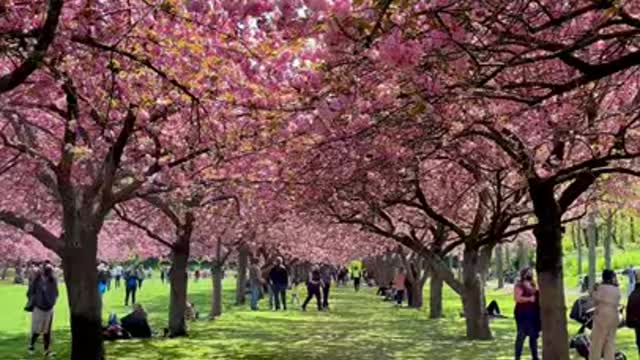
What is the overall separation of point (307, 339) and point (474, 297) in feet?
13.8

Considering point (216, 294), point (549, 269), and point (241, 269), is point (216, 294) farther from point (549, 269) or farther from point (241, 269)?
point (549, 269)

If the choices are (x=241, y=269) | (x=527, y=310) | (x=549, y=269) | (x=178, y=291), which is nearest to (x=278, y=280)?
(x=241, y=269)

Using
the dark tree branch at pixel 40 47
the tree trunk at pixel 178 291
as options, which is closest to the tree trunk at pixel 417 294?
the tree trunk at pixel 178 291

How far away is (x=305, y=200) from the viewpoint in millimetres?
20156

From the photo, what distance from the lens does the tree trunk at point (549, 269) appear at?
13.9 meters

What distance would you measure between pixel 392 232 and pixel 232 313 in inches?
498

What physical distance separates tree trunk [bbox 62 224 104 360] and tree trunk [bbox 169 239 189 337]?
8.58 meters

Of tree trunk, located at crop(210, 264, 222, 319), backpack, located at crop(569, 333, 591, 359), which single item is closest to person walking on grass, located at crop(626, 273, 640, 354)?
backpack, located at crop(569, 333, 591, 359)

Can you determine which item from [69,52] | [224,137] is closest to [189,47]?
[69,52]

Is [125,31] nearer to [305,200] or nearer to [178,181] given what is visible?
[178,181]

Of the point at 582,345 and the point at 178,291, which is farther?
the point at 178,291

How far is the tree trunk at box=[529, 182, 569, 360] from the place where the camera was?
13.9 m

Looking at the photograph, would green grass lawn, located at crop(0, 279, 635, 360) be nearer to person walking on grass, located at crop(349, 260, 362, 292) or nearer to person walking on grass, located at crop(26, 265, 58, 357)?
person walking on grass, located at crop(26, 265, 58, 357)

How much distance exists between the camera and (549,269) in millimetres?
14031
